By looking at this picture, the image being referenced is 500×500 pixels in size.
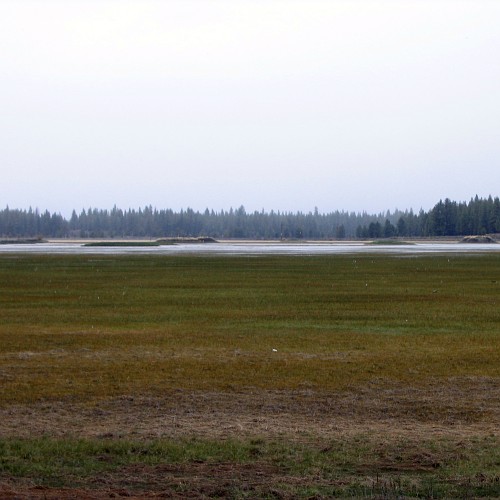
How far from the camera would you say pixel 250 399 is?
16.1 metres

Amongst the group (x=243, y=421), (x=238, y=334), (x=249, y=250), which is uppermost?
(x=249, y=250)

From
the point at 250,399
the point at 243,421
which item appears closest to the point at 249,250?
the point at 250,399

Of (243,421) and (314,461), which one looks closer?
(314,461)

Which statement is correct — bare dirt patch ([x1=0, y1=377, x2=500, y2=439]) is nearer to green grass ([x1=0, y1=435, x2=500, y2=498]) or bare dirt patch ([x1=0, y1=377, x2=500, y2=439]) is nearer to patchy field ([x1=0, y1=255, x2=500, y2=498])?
patchy field ([x1=0, y1=255, x2=500, y2=498])

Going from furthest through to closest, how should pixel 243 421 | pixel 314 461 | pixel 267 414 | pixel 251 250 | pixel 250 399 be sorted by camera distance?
pixel 251 250 < pixel 250 399 < pixel 267 414 < pixel 243 421 < pixel 314 461

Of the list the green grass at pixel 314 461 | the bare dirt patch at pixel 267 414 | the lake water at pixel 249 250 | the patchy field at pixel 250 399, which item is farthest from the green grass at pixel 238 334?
the lake water at pixel 249 250

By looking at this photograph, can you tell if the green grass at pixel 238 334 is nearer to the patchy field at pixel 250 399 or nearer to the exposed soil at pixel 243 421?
the patchy field at pixel 250 399

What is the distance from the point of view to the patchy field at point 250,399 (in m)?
11.0

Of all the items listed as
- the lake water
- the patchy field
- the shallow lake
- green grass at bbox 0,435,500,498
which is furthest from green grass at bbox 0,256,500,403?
the shallow lake

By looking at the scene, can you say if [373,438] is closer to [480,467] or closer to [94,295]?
[480,467]

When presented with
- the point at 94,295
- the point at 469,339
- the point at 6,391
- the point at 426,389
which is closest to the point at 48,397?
the point at 6,391

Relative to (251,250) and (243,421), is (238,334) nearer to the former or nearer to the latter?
(243,421)

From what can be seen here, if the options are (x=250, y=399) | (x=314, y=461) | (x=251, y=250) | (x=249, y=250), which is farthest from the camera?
(x=249, y=250)

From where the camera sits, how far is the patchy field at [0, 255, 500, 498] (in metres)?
11.0
